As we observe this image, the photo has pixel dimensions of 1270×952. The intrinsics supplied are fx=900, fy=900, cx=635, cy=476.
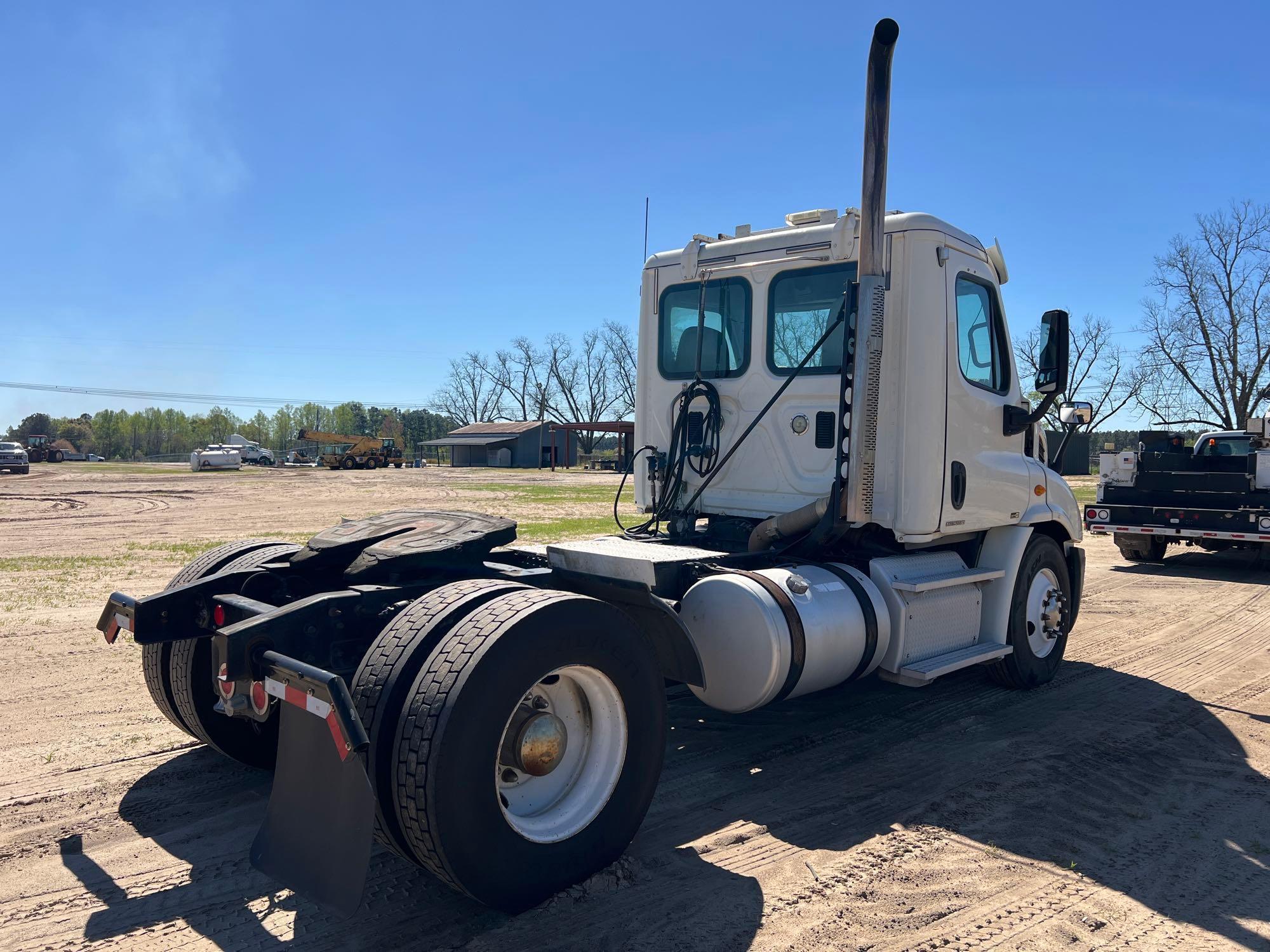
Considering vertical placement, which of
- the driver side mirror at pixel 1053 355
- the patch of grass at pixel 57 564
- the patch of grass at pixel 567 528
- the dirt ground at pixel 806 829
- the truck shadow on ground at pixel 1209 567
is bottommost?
the dirt ground at pixel 806 829

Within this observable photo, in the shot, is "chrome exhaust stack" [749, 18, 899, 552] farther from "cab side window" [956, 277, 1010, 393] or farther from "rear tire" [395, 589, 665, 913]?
"rear tire" [395, 589, 665, 913]

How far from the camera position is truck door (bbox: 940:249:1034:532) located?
565 centimetres

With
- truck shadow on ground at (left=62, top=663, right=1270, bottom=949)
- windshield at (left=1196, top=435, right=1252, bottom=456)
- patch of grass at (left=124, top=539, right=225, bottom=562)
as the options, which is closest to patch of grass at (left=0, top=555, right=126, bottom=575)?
patch of grass at (left=124, top=539, right=225, bottom=562)

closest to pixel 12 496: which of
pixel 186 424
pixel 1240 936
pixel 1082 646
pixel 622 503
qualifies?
pixel 622 503

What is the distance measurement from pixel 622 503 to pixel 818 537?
20200 mm

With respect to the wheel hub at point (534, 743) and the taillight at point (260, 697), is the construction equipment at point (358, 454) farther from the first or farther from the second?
the wheel hub at point (534, 743)

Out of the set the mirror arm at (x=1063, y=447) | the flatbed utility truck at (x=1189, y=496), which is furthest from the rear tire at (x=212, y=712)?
the flatbed utility truck at (x=1189, y=496)

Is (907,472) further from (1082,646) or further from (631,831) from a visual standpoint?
(1082,646)

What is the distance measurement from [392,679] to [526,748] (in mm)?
597

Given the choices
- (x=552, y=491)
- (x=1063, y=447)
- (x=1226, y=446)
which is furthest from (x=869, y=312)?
(x=552, y=491)

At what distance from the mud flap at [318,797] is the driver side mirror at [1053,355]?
4874mm

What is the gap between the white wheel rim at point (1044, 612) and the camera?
643 cm

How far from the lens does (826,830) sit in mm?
4043

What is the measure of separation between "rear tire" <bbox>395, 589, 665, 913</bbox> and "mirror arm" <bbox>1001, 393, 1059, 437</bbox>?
12.2 feet
